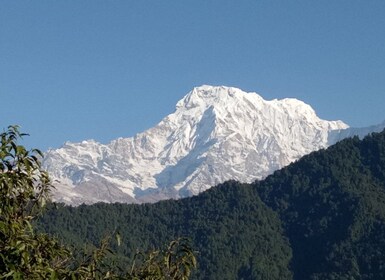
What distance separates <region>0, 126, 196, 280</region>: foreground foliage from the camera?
54.7ft

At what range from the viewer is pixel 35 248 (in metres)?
18.0

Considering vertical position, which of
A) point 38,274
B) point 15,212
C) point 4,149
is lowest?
point 38,274

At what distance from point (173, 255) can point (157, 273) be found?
79 centimetres

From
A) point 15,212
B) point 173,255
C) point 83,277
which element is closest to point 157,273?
point 173,255

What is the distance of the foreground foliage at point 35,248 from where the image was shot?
16669mm

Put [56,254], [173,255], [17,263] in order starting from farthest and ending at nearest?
[173,255] < [56,254] < [17,263]

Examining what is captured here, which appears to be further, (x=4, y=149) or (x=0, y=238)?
(x=4, y=149)

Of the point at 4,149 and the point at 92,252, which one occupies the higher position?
the point at 4,149

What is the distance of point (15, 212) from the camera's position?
18.5m

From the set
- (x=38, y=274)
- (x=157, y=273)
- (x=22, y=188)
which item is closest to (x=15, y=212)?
(x=22, y=188)

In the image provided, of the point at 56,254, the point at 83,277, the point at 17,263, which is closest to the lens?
the point at 17,263

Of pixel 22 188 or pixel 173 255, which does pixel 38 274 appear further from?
pixel 173 255

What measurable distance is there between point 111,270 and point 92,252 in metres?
1.14

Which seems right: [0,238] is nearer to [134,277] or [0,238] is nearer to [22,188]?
[22,188]
